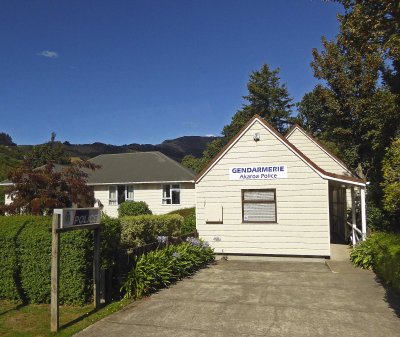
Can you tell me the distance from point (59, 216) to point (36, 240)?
1.95 m

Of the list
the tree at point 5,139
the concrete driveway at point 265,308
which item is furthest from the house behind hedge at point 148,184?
the tree at point 5,139

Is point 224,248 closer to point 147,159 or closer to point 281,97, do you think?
point 147,159

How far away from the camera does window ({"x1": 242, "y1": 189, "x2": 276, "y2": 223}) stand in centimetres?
1528

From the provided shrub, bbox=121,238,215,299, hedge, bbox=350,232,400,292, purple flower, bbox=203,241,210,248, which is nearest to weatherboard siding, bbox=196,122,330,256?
purple flower, bbox=203,241,210,248

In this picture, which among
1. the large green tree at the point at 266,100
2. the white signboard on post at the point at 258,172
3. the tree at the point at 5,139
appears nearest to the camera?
the white signboard on post at the point at 258,172

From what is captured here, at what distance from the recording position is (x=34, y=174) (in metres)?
13.9

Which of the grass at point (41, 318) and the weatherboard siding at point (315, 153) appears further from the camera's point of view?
the weatherboard siding at point (315, 153)

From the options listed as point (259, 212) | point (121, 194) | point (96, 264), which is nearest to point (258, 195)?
point (259, 212)

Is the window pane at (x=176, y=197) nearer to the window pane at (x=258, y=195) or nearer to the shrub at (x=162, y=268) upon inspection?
the window pane at (x=258, y=195)

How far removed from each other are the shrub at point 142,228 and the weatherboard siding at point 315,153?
1000 centimetres

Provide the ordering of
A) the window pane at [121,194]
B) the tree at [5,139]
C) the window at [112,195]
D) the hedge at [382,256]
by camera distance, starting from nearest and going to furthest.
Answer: the hedge at [382,256] < the window pane at [121,194] < the window at [112,195] < the tree at [5,139]

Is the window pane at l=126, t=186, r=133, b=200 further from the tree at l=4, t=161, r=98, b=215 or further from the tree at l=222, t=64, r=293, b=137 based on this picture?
the tree at l=222, t=64, r=293, b=137

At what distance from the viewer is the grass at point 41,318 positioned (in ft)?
23.9

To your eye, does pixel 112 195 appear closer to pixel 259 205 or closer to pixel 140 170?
pixel 140 170
